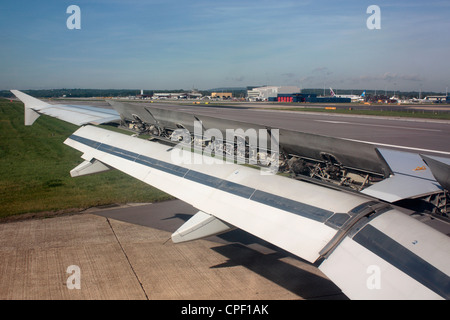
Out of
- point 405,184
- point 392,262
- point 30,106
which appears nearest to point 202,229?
point 392,262

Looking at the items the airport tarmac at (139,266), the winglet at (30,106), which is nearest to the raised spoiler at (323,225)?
the airport tarmac at (139,266)

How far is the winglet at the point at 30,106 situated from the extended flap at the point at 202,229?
591 centimetres

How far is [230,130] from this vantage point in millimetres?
5703

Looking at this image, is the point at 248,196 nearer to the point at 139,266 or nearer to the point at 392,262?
the point at 392,262

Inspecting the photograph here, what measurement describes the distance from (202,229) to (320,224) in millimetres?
1626

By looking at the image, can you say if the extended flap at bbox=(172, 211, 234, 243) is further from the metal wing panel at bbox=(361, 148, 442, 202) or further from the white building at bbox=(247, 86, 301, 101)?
the white building at bbox=(247, 86, 301, 101)

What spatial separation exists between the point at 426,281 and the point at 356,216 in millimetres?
926

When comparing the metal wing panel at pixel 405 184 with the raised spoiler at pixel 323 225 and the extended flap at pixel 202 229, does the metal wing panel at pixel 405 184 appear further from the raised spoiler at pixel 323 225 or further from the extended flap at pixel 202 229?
the extended flap at pixel 202 229

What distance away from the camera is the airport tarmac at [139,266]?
5.65 metres

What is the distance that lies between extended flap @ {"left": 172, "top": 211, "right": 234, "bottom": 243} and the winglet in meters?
5.91

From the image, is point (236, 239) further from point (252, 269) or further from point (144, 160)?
point (144, 160)

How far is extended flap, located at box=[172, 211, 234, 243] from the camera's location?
4711 millimetres

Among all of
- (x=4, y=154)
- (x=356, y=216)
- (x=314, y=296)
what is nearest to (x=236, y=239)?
(x=314, y=296)

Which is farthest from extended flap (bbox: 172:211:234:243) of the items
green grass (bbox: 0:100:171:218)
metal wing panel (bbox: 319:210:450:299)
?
Answer: green grass (bbox: 0:100:171:218)
